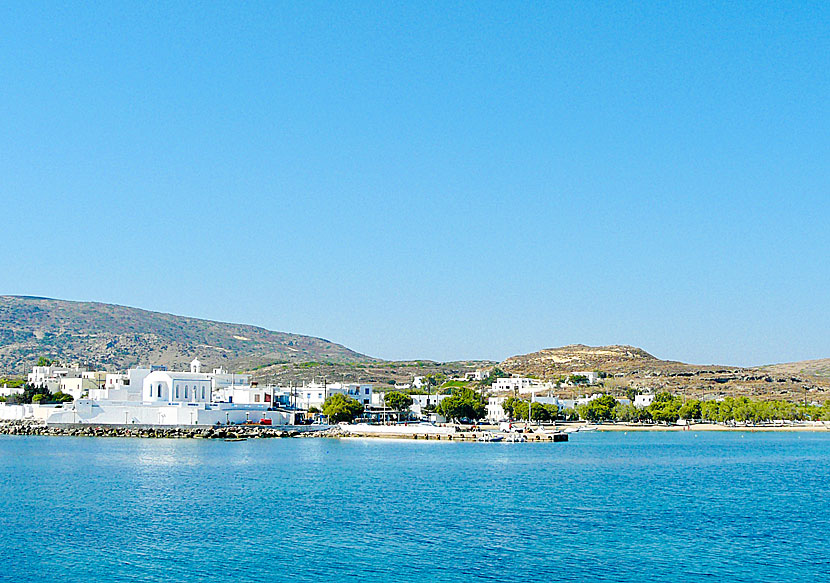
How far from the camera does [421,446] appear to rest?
81.8 m

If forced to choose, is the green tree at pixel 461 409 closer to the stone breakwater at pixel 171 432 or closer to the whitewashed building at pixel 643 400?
the stone breakwater at pixel 171 432

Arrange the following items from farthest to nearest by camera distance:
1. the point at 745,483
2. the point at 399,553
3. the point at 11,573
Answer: the point at 745,483
the point at 399,553
the point at 11,573

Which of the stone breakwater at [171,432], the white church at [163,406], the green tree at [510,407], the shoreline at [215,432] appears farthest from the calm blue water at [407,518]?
the green tree at [510,407]

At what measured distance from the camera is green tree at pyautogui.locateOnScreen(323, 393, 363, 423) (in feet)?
352

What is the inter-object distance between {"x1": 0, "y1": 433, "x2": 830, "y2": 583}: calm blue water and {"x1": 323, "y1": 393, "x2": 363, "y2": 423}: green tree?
1517 inches

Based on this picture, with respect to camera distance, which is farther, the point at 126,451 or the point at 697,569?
the point at 126,451

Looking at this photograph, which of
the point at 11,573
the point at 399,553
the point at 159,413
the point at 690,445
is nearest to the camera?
the point at 11,573

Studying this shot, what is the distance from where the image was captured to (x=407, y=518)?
38.2 m

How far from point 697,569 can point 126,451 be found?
51731 mm

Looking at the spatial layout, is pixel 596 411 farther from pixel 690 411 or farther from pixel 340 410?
pixel 340 410

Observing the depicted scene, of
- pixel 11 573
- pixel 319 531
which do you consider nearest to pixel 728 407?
pixel 319 531

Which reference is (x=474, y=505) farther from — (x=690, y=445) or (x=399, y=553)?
(x=690, y=445)

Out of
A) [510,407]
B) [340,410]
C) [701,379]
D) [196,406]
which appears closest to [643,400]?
[510,407]

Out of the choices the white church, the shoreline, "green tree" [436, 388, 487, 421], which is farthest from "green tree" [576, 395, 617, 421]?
the white church
